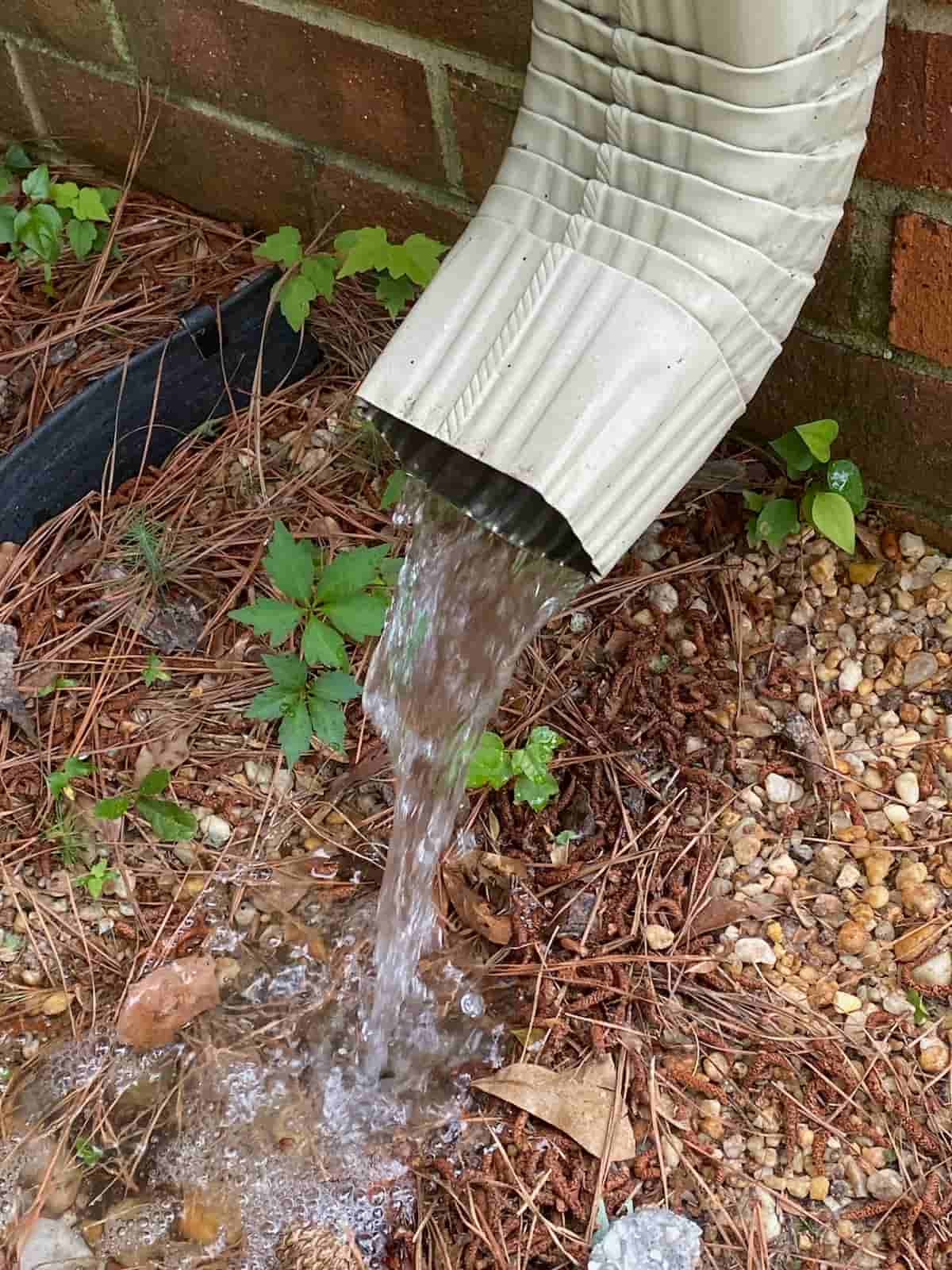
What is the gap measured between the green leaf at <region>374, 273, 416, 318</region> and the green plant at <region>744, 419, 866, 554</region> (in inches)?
23.6

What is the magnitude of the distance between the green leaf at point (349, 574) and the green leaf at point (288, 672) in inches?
3.5

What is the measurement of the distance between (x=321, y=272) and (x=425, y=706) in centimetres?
75

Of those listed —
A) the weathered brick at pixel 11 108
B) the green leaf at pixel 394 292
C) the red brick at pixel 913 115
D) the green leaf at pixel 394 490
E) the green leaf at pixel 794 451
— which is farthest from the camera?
the weathered brick at pixel 11 108

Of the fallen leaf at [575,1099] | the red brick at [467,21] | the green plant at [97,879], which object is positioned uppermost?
the red brick at [467,21]

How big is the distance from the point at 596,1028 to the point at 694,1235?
0.24m

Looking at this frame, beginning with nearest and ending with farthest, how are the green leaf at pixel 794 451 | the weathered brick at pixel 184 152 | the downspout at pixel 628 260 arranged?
the downspout at pixel 628 260, the green leaf at pixel 794 451, the weathered brick at pixel 184 152

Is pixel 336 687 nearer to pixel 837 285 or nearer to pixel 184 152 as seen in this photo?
pixel 837 285

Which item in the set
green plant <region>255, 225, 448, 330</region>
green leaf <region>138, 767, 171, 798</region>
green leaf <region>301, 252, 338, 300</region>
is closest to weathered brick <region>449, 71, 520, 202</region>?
green plant <region>255, 225, 448, 330</region>

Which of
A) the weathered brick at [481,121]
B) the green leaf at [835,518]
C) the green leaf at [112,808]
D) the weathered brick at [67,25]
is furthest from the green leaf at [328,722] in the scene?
the weathered brick at [67,25]

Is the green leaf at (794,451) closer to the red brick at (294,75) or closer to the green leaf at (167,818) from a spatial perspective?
the red brick at (294,75)

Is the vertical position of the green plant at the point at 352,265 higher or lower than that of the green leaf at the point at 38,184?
higher

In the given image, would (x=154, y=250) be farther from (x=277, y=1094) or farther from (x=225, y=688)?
(x=277, y=1094)

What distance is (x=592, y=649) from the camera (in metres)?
1.78

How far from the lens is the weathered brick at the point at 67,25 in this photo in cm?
213
